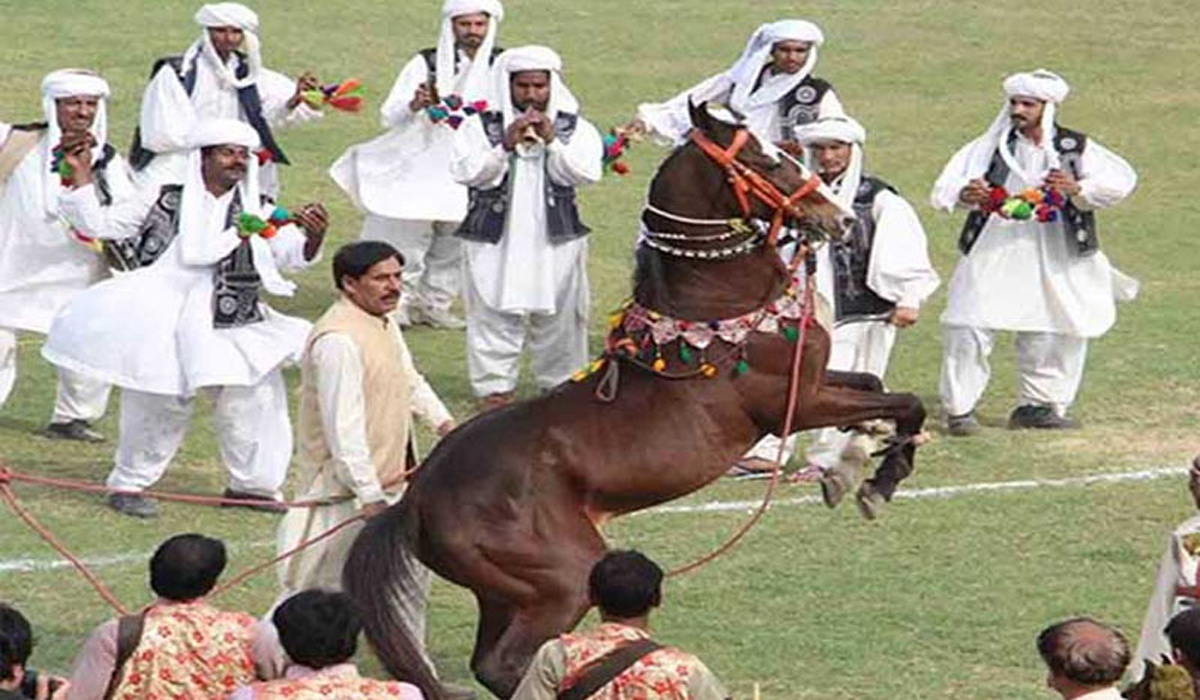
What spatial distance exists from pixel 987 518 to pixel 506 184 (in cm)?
372

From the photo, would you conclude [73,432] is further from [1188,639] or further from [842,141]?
[1188,639]

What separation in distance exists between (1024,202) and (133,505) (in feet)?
16.0

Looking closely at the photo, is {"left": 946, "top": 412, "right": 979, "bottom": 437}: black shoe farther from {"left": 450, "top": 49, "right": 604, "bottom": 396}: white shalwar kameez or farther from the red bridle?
the red bridle

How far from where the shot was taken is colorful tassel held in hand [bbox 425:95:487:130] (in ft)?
57.7

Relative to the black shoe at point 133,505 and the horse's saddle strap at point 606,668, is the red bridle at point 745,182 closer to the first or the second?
the horse's saddle strap at point 606,668

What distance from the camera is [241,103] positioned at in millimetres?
17797

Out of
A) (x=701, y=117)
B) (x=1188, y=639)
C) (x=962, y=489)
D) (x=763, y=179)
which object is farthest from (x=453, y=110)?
(x=1188, y=639)

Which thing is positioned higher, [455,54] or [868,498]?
[868,498]

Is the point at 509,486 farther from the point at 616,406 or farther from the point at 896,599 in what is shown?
the point at 896,599

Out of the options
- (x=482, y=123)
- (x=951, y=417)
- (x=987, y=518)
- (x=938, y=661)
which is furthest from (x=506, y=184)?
(x=938, y=661)

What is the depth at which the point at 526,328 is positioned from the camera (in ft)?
56.7

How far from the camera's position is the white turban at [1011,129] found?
16.6 m

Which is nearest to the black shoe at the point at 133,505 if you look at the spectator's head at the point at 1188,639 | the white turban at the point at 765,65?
the white turban at the point at 765,65

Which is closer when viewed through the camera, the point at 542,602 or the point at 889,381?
the point at 542,602
